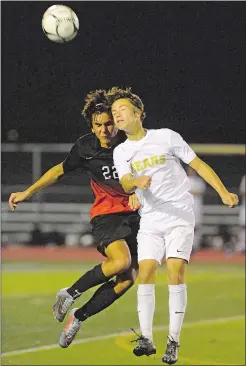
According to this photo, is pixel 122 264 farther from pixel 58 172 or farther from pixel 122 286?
pixel 58 172

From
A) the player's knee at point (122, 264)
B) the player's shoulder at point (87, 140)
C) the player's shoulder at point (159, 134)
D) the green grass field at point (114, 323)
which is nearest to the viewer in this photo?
the player's shoulder at point (159, 134)

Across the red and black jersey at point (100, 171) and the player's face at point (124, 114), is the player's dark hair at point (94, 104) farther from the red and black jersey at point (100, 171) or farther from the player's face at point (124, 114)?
the red and black jersey at point (100, 171)

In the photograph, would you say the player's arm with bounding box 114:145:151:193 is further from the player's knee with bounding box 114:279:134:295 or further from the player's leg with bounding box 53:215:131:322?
the player's knee with bounding box 114:279:134:295

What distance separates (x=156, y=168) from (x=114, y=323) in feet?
60.7

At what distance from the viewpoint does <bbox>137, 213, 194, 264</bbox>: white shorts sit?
626 centimetres

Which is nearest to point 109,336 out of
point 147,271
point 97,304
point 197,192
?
point 197,192

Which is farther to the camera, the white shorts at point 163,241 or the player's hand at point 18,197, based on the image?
the player's hand at point 18,197

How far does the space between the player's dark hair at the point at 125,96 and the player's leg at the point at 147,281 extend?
2.88 feet

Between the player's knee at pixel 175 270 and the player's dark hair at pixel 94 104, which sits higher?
the player's dark hair at pixel 94 104

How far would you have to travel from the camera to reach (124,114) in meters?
6.07

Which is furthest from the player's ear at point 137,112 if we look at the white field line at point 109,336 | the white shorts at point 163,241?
the white field line at point 109,336

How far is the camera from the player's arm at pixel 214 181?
20.0 ft

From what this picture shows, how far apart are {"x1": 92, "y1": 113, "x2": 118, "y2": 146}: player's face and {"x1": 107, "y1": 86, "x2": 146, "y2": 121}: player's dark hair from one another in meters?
0.12

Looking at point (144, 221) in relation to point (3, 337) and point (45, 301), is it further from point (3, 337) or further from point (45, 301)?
point (45, 301)
